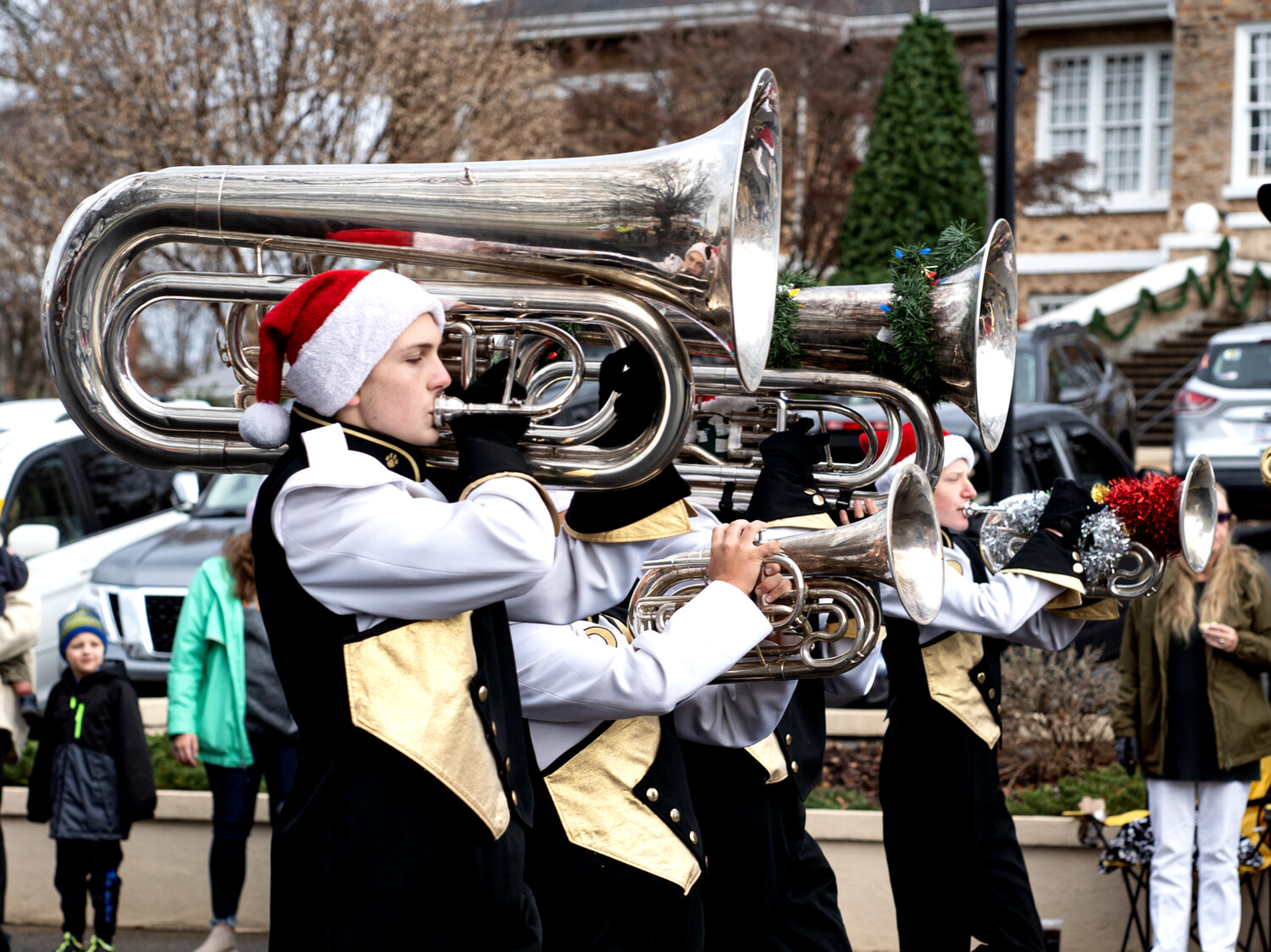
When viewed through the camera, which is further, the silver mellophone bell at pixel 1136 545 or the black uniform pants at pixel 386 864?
the silver mellophone bell at pixel 1136 545

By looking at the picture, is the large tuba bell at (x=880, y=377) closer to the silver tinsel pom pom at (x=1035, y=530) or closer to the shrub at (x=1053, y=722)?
the silver tinsel pom pom at (x=1035, y=530)

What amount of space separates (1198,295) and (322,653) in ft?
64.5

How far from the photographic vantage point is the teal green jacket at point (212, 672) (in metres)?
5.43

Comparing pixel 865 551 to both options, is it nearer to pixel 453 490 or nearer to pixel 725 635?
pixel 725 635

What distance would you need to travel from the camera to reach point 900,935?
4262 mm

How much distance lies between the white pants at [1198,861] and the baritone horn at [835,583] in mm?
2220

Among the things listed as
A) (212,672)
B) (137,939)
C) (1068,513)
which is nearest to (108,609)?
(137,939)

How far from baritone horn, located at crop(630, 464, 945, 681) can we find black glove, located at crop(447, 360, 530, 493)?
647 millimetres

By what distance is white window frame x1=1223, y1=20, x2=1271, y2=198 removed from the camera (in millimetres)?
21312

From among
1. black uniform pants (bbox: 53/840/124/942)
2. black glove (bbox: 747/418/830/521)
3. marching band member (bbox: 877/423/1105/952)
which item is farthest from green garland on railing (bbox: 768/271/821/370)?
black uniform pants (bbox: 53/840/124/942)

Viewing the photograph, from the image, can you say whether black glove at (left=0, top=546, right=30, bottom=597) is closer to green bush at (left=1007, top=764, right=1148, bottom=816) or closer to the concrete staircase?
green bush at (left=1007, top=764, right=1148, bottom=816)

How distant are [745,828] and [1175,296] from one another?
1833cm

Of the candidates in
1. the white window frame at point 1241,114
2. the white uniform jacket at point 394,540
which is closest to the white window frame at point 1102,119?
the white window frame at point 1241,114

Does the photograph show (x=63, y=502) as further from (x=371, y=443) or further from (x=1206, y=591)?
(x=371, y=443)
